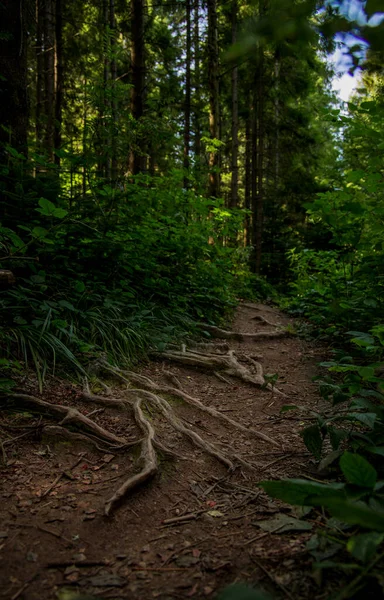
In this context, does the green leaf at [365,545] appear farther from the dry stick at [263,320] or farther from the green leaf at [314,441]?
the dry stick at [263,320]

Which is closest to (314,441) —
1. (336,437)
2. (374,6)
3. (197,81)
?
(336,437)

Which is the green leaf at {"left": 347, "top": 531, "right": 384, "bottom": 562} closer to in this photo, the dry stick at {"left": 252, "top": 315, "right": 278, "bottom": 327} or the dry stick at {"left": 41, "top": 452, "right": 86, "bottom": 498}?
the dry stick at {"left": 41, "top": 452, "right": 86, "bottom": 498}

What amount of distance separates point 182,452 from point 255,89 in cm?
1628

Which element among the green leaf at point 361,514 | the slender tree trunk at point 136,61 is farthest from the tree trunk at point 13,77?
the green leaf at point 361,514

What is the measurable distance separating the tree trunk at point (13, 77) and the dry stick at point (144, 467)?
3.82m

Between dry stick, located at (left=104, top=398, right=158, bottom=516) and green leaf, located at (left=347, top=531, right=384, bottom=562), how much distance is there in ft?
4.19

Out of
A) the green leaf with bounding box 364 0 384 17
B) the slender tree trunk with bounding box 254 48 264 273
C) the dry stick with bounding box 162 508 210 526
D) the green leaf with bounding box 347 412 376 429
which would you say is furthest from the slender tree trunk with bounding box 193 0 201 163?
the green leaf with bounding box 364 0 384 17

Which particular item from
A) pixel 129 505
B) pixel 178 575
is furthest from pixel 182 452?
pixel 178 575

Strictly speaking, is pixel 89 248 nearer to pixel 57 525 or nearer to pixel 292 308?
pixel 57 525

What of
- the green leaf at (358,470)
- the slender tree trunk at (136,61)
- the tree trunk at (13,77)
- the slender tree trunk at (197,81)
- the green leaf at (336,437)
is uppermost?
the slender tree trunk at (197,81)

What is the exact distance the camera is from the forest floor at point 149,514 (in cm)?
152

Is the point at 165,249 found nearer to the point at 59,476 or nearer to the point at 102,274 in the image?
the point at 102,274

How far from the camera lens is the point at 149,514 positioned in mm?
2086

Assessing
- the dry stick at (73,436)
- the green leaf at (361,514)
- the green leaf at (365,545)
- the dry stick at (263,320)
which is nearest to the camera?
the green leaf at (361,514)
